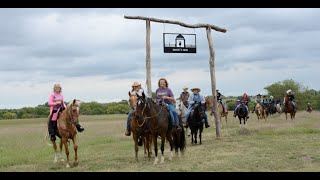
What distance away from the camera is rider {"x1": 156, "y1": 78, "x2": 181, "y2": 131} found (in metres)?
15.1

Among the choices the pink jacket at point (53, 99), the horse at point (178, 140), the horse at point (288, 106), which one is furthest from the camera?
the horse at point (288, 106)

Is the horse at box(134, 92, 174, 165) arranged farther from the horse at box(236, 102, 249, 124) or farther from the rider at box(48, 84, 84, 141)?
the horse at box(236, 102, 249, 124)

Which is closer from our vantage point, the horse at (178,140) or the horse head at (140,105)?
the horse head at (140,105)

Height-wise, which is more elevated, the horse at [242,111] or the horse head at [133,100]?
the horse head at [133,100]

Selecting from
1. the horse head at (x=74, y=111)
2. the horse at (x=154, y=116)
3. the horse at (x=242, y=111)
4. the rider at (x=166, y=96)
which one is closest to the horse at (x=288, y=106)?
the horse at (x=242, y=111)

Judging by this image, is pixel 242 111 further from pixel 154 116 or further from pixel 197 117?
pixel 154 116

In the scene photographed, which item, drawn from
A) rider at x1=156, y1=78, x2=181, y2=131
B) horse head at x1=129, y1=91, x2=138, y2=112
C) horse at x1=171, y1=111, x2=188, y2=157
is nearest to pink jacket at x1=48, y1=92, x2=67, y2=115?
horse head at x1=129, y1=91, x2=138, y2=112

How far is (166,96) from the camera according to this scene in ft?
49.7

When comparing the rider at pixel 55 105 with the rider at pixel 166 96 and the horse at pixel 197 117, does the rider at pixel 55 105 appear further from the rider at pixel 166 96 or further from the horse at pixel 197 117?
the horse at pixel 197 117

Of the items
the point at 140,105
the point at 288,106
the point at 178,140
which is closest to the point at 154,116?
the point at 140,105

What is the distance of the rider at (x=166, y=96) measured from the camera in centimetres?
1505

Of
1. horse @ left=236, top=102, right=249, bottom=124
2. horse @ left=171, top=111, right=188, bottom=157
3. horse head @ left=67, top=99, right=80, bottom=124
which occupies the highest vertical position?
horse head @ left=67, top=99, right=80, bottom=124

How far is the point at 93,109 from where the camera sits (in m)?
85.3
